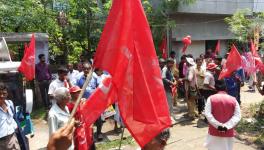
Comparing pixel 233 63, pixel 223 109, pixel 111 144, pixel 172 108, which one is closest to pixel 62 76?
pixel 111 144

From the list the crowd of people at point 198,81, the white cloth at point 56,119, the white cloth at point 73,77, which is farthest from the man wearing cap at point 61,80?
the crowd of people at point 198,81

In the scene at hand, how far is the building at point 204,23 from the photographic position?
19484 mm

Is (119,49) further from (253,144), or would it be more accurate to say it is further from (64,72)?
(253,144)

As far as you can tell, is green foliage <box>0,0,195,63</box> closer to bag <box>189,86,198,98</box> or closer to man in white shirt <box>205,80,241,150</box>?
bag <box>189,86,198,98</box>

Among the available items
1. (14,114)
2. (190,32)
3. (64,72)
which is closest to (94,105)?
(14,114)

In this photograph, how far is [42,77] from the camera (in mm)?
12031

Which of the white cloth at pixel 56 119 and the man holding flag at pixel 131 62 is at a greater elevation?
the man holding flag at pixel 131 62

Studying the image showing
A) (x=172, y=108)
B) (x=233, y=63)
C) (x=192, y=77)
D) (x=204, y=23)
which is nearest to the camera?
(x=233, y=63)

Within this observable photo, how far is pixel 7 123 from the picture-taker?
5.59 metres

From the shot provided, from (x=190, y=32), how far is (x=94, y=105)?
16707 millimetres

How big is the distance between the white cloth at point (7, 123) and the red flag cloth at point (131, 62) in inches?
116

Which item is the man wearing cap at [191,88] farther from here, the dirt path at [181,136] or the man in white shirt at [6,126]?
the man in white shirt at [6,126]

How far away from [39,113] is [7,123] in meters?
6.50

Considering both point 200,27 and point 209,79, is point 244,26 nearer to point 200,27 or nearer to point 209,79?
point 200,27
